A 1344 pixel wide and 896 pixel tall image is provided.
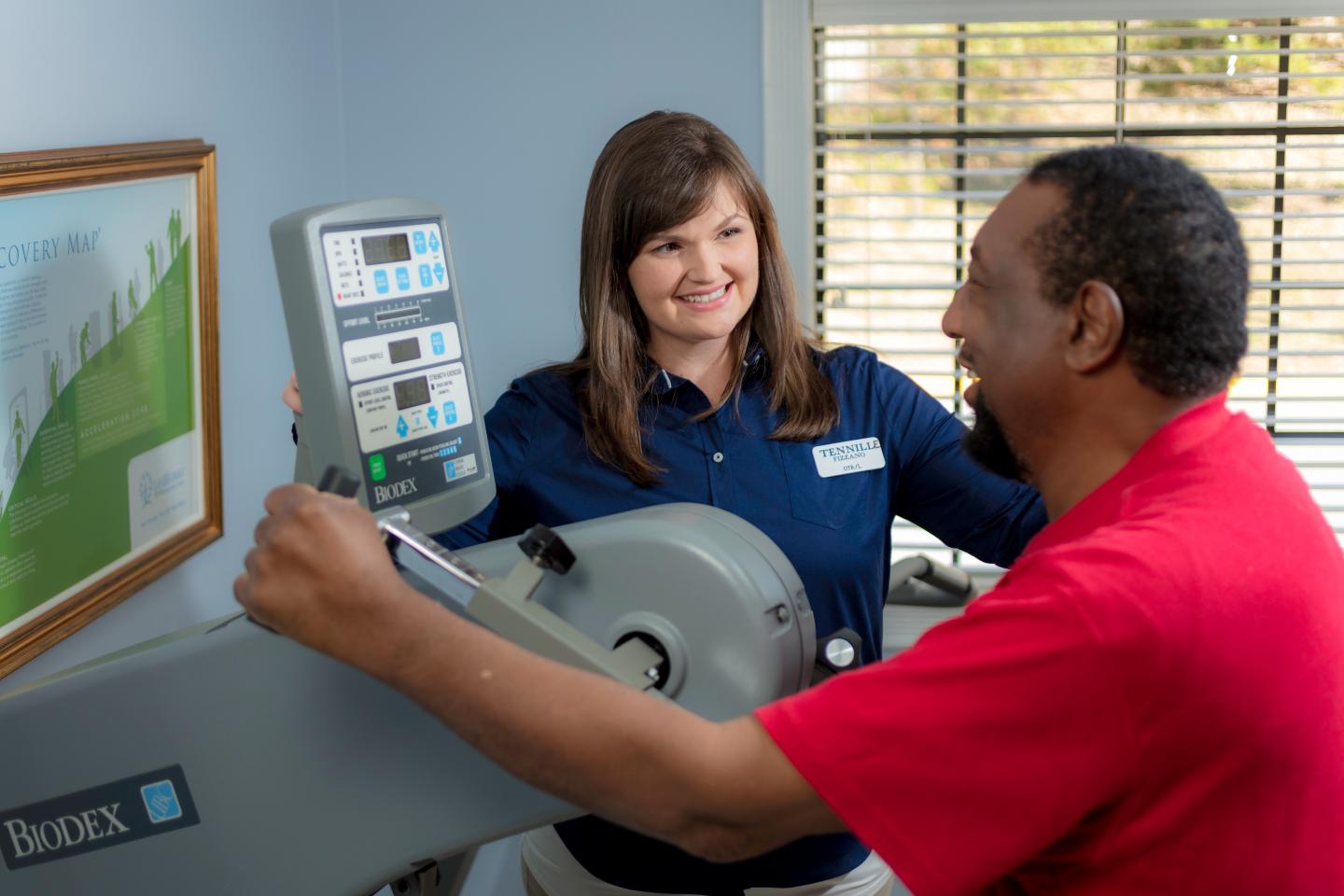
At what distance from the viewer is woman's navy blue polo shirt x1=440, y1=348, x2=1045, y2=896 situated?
160cm

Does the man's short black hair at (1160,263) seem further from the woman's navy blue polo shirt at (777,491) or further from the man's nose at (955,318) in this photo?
the woman's navy blue polo shirt at (777,491)

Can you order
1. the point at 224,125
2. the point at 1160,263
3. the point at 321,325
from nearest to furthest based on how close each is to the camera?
1. the point at 1160,263
2. the point at 321,325
3. the point at 224,125

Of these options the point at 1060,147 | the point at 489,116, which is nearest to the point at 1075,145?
the point at 1060,147

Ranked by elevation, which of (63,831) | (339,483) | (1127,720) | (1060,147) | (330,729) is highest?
(1060,147)

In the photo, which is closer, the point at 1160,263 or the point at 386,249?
the point at 1160,263

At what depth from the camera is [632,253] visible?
1705 mm

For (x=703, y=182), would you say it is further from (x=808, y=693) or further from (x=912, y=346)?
(x=912, y=346)

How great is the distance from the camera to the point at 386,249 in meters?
1.28

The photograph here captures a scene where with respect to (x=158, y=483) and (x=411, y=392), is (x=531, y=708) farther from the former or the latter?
(x=158, y=483)

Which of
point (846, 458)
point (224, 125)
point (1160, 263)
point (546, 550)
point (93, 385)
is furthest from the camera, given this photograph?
point (224, 125)

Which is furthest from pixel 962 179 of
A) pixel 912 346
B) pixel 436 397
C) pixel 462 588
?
pixel 462 588

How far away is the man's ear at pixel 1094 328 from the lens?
3.11ft

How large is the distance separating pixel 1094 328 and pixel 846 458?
718 mm

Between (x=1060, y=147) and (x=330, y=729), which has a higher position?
(x=1060, y=147)
